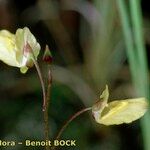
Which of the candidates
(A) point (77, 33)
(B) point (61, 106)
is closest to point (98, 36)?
(A) point (77, 33)

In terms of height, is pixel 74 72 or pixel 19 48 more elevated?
pixel 19 48

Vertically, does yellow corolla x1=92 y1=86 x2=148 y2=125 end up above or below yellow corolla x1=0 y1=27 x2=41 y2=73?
below

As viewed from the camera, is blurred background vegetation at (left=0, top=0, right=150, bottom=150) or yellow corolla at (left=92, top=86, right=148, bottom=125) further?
blurred background vegetation at (left=0, top=0, right=150, bottom=150)

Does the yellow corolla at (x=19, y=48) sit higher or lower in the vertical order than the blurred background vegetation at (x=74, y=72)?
higher

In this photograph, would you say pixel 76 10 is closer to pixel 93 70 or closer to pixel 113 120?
pixel 93 70
